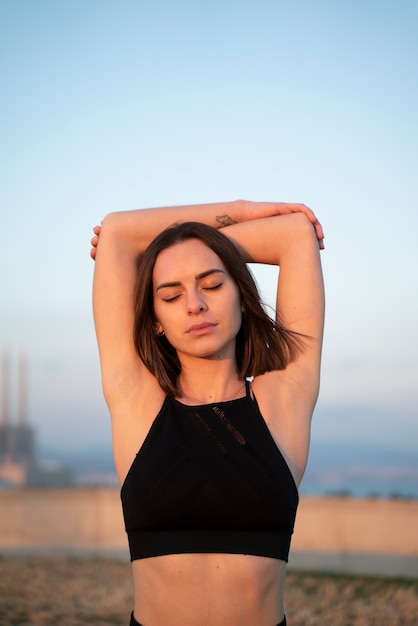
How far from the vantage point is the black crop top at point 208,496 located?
1.98m

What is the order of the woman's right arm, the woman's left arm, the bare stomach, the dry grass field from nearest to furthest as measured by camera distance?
the bare stomach
the woman's right arm
the woman's left arm
the dry grass field

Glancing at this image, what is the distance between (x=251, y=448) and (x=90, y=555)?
6.74 meters

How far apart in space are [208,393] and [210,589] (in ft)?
1.89

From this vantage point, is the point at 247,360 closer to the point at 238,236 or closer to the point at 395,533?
the point at 238,236

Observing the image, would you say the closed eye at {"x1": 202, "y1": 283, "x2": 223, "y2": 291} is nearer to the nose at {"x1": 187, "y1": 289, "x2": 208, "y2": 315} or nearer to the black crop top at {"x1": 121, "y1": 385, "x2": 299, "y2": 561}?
the nose at {"x1": 187, "y1": 289, "x2": 208, "y2": 315}

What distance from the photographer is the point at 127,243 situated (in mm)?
2457

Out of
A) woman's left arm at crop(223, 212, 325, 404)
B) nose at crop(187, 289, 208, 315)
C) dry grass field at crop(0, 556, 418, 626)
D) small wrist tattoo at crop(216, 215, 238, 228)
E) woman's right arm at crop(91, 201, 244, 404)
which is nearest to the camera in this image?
nose at crop(187, 289, 208, 315)

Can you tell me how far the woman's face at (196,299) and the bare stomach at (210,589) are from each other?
579mm

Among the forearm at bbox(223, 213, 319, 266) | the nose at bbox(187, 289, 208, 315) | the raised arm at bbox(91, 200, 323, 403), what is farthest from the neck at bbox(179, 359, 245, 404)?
the forearm at bbox(223, 213, 319, 266)

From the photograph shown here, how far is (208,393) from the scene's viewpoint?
2.32 meters

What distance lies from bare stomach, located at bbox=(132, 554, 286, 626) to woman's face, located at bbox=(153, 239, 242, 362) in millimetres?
579

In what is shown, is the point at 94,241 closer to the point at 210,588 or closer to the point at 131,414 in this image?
the point at 131,414

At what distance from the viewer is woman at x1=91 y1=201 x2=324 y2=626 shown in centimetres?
198

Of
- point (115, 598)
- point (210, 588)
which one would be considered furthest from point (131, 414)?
point (115, 598)
